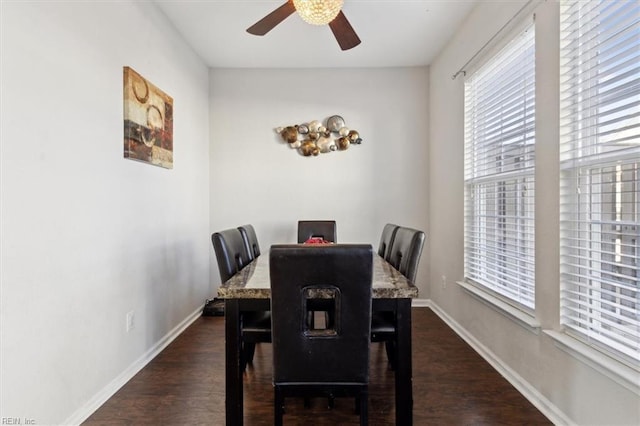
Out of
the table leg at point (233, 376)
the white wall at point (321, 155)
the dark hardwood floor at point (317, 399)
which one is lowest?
the dark hardwood floor at point (317, 399)

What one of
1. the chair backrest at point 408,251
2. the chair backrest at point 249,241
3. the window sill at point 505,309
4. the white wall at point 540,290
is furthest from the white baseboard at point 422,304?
the chair backrest at point 249,241

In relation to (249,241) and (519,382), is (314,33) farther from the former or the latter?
(519,382)

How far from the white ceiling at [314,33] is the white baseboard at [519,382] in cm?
259

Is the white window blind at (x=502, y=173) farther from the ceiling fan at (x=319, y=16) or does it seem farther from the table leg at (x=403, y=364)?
the ceiling fan at (x=319, y=16)

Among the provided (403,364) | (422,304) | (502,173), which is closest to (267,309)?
(403,364)

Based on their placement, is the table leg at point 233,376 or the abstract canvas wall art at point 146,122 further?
the abstract canvas wall art at point 146,122

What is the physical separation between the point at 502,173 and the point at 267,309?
71.1 inches

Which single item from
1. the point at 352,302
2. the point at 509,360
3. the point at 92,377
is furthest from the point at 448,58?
the point at 92,377

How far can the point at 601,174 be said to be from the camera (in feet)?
4.93

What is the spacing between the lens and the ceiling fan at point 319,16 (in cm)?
181

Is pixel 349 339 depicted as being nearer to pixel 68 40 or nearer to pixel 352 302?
pixel 352 302

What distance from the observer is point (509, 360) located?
6.95 ft

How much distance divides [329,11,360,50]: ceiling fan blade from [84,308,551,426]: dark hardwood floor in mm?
2234

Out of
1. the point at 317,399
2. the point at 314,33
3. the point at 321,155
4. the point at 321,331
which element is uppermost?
the point at 314,33
